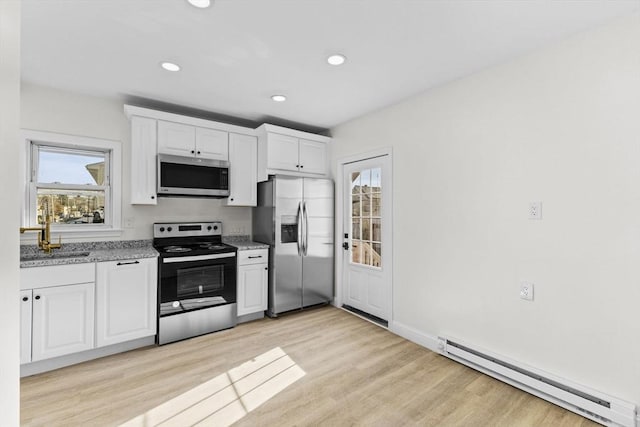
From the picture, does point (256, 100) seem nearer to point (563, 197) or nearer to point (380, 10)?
point (380, 10)

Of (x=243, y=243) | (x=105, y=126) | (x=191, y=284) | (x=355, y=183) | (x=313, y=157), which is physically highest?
(x=105, y=126)

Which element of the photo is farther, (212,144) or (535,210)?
(212,144)

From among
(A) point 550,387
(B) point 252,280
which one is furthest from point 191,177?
(A) point 550,387

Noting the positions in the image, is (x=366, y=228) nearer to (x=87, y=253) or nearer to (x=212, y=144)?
(x=212, y=144)

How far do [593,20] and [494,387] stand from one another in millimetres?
2551

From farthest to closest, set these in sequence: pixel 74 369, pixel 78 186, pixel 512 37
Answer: pixel 78 186 → pixel 74 369 → pixel 512 37

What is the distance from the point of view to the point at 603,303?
191 centimetres

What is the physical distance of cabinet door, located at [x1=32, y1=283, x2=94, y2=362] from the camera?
2369 mm

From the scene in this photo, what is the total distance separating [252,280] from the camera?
3.56 meters

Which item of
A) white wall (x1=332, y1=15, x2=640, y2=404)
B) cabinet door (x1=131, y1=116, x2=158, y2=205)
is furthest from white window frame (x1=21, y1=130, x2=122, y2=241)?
white wall (x1=332, y1=15, x2=640, y2=404)

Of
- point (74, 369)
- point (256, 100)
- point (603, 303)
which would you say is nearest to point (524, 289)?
point (603, 303)

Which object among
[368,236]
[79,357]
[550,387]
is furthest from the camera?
[368,236]

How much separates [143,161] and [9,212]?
9.36ft

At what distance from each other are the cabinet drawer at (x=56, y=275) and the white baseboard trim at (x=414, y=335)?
9.50 ft
